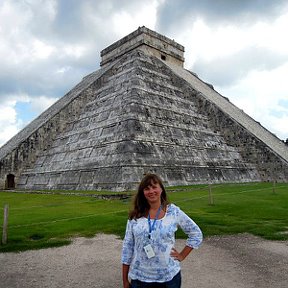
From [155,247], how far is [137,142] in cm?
1412

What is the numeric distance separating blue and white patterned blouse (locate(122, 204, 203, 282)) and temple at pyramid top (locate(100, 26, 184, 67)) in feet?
89.5

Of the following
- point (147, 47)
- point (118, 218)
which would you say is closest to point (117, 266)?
point (118, 218)

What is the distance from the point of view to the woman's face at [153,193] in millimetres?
2896

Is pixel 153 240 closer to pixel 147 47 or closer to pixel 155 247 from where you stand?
pixel 155 247

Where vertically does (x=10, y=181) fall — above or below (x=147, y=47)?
below

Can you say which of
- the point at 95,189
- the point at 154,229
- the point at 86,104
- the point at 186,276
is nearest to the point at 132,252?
the point at 154,229

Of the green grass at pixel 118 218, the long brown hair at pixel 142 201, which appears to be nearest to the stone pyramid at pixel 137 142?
the green grass at pixel 118 218

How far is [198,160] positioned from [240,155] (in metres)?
4.39

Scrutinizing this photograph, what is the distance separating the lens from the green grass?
7.52m

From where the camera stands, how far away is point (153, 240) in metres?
2.76

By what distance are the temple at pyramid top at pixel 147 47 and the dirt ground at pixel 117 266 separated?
79.9ft

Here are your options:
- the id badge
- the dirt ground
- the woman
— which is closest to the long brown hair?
the woman

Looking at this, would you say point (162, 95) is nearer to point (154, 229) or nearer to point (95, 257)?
point (95, 257)

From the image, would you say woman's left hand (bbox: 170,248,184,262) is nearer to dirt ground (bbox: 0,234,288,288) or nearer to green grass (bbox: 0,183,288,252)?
dirt ground (bbox: 0,234,288,288)
